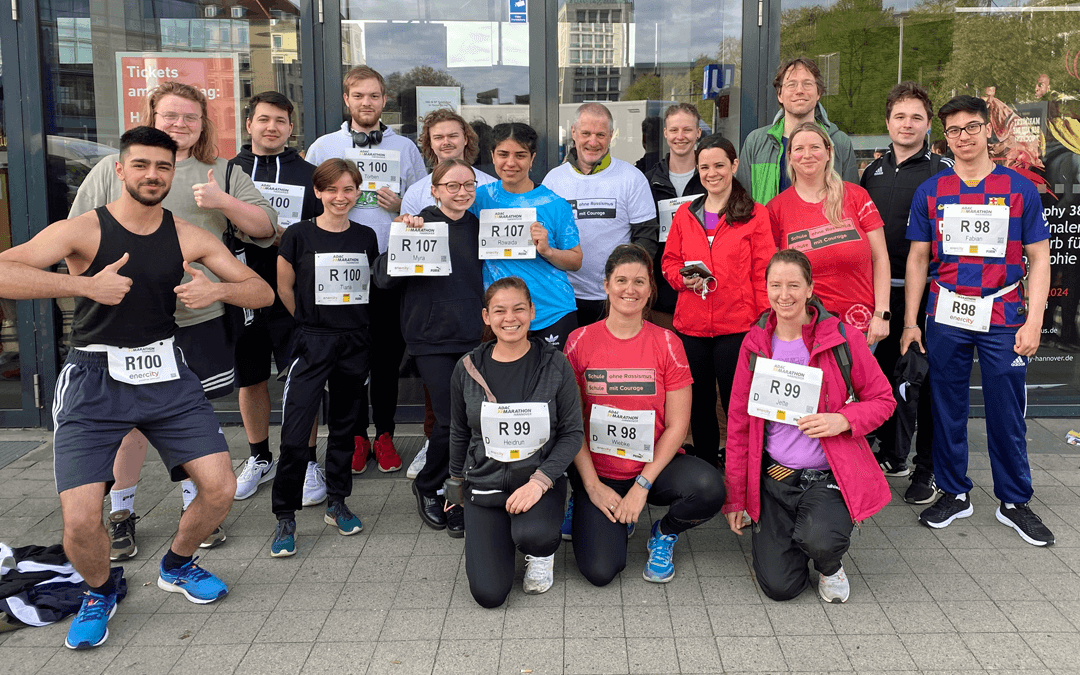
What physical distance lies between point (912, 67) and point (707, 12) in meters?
1.48

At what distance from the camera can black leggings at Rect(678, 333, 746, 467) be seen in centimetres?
434

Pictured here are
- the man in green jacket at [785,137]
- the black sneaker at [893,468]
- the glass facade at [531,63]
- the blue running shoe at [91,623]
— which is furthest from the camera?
the glass facade at [531,63]

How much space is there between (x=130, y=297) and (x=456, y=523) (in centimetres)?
186

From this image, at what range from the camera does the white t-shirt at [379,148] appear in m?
4.91

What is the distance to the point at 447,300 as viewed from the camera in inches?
168

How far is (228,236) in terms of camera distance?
4.40 meters

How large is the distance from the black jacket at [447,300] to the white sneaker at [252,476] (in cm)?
131

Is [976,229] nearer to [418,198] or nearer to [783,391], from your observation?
[783,391]

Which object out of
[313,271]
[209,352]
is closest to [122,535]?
[209,352]

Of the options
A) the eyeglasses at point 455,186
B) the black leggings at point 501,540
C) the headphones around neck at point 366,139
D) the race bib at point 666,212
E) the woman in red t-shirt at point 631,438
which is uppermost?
the headphones around neck at point 366,139

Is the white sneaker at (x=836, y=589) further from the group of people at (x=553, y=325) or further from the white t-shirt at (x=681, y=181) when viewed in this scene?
the white t-shirt at (x=681, y=181)

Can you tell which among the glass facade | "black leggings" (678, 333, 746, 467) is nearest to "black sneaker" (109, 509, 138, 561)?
the glass facade

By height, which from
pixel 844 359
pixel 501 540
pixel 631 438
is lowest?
pixel 501 540

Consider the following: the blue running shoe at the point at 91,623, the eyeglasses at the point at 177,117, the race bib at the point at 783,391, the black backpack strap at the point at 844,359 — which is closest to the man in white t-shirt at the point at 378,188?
the eyeglasses at the point at 177,117
